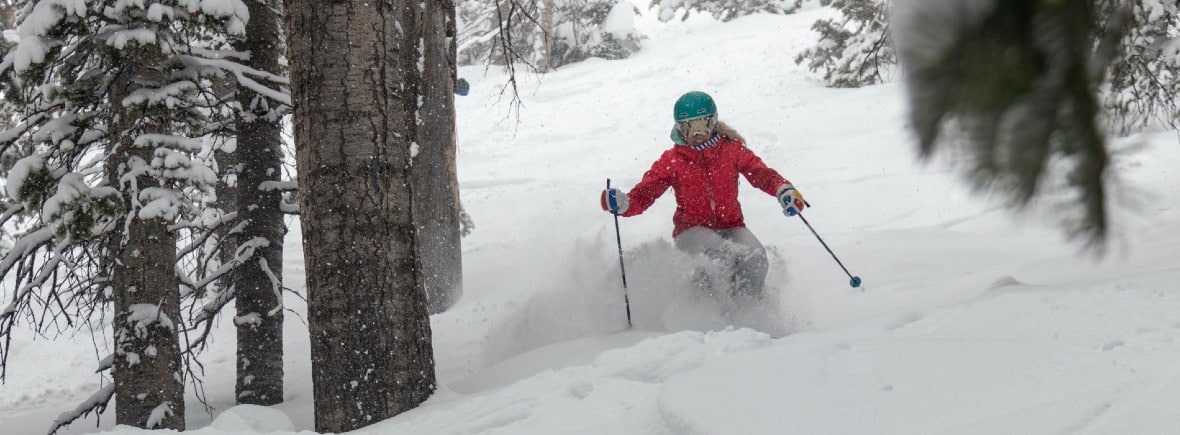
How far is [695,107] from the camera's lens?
675cm

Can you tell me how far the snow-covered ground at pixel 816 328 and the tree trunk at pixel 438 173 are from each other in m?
0.38

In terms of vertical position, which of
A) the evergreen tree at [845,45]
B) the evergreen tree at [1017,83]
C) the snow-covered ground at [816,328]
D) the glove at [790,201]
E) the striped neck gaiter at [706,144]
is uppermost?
the evergreen tree at [845,45]

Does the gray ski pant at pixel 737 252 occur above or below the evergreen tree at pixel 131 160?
below

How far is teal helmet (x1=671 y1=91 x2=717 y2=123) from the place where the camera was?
674 cm

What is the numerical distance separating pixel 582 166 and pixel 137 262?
13.7 metres

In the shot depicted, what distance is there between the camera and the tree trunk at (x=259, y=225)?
7406mm

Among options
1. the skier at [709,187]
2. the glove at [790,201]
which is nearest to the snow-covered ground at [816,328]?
the skier at [709,187]

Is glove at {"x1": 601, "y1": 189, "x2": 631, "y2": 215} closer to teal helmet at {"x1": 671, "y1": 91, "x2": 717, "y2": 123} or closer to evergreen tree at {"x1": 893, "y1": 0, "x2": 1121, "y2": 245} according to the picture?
teal helmet at {"x1": 671, "y1": 91, "x2": 717, "y2": 123}

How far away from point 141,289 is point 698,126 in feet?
13.0

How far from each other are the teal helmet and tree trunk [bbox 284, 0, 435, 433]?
2.62 meters

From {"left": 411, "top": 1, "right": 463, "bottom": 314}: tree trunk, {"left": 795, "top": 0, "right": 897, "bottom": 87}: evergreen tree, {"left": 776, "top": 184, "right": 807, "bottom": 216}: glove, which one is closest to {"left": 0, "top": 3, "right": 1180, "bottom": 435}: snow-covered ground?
{"left": 411, "top": 1, "right": 463, "bottom": 314}: tree trunk

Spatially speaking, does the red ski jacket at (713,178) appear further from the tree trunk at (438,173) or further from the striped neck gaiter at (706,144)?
the tree trunk at (438,173)

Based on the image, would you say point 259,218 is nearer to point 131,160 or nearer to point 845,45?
point 131,160

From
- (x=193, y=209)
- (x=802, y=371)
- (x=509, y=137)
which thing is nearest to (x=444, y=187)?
(x=193, y=209)
